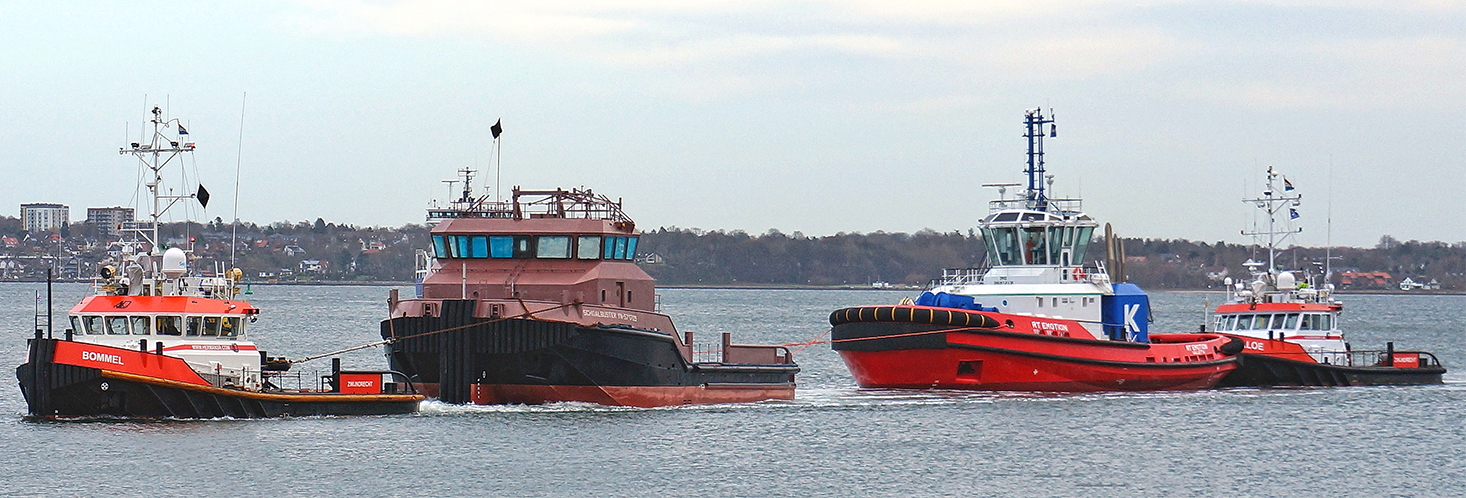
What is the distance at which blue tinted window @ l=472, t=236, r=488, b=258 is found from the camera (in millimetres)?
40406

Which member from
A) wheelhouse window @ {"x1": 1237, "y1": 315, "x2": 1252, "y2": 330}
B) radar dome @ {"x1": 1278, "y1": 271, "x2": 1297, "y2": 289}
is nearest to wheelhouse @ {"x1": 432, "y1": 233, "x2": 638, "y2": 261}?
wheelhouse window @ {"x1": 1237, "y1": 315, "x2": 1252, "y2": 330}

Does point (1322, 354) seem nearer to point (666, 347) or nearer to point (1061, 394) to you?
point (1061, 394)

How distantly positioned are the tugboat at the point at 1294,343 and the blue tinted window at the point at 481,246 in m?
22.6

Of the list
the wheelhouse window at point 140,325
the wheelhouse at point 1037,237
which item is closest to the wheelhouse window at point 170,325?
the wheelhouse window at point 140,325

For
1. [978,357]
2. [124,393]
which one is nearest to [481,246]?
[124,393]

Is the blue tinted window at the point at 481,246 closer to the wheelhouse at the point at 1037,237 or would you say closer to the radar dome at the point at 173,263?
the radar dome at the point at 173,263

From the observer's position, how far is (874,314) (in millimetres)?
45219

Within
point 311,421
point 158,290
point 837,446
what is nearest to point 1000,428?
point 837,446

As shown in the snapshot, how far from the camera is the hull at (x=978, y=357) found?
44.6 meters

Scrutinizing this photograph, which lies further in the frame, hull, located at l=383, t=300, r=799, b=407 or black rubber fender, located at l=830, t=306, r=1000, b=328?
black rubber fender, located at l=830, t=306, r=1000, b=328

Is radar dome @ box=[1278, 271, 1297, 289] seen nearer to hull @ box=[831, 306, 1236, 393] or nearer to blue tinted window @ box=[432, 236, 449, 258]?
hull @ box=[831, 306, 1236, 393]

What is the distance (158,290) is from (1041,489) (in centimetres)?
1751

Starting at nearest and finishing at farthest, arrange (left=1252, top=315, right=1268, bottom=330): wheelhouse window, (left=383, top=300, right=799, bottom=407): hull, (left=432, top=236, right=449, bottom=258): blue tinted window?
(left=383, top=300, right=799, bottom=407): hull
(left=432, top=236, right=449, bottom=258): blue tinted window
(left=1252, top=315, right=1268, bottom=330): wheelhouse window

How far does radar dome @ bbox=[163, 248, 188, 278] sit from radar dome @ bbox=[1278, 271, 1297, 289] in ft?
102
